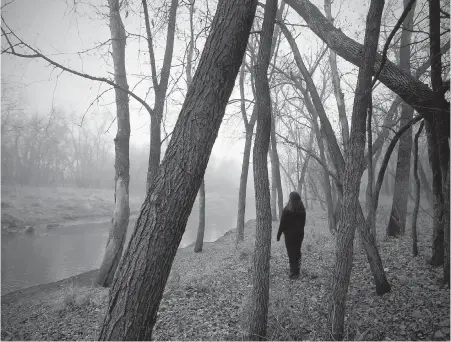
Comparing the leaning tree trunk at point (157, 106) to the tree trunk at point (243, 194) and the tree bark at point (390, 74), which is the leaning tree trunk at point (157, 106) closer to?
the tree bark at point (390, 74)

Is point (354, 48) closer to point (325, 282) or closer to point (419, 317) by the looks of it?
Result: point (419, 317)

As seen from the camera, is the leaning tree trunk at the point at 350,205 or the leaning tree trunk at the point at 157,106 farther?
the leaning tree trunk at the point at 157,106

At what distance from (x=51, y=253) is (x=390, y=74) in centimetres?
1744

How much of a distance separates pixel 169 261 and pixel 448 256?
179 inches

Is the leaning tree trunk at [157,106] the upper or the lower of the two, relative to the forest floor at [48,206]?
upper

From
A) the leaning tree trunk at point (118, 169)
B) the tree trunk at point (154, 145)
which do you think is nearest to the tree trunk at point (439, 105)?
the tree trunk at point (154, 145)

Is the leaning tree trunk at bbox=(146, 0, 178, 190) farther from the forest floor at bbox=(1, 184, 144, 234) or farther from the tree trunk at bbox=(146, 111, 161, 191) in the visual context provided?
the forest floor at bbox=(1, 184, 144, 234)

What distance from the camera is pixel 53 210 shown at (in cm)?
2584

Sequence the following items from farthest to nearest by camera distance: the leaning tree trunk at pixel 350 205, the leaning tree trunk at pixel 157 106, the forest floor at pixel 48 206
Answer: the forest floor at pixel 48 206, the leaning tree trunk at pixel 157 106, the leaning tree trunk at pixel 350 205

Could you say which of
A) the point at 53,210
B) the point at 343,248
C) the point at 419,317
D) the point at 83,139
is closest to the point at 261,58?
the point at 343,248

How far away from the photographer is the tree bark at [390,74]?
3.74 m

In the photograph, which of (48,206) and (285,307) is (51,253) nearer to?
(48,206)

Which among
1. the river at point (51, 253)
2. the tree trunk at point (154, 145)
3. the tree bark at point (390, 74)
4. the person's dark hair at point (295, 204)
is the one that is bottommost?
the river at point (51, 253)

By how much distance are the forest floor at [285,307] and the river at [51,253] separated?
392cm
